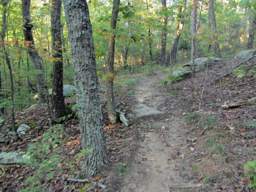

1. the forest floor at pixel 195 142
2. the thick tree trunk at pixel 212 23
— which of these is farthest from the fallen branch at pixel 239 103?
the thick tree trunk at pixel 212 23

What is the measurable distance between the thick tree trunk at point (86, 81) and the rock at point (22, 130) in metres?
4.18

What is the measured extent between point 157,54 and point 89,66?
22.7 metres

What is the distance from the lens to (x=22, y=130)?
8.62 metres

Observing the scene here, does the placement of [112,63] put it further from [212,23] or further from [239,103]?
[212,23]

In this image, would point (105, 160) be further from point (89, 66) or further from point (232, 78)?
point (232, 78)

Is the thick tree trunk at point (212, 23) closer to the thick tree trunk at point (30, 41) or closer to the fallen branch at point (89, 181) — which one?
the thick tree trunk at point (30, 41)

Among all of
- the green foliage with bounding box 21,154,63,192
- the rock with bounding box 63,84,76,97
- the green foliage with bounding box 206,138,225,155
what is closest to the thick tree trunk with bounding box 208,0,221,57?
the green foliage with bounding box 206,138,225,155

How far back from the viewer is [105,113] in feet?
27.6

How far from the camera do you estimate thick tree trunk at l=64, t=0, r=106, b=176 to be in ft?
15.2

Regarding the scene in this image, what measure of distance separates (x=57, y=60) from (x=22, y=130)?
262 centimetres

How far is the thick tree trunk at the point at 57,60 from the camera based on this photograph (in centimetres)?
764

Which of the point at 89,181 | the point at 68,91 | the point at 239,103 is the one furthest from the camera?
the point at 68,91

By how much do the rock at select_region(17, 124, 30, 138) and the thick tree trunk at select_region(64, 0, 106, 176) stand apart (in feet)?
13.7

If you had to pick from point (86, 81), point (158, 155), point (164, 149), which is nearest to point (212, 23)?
point (164, 149)
